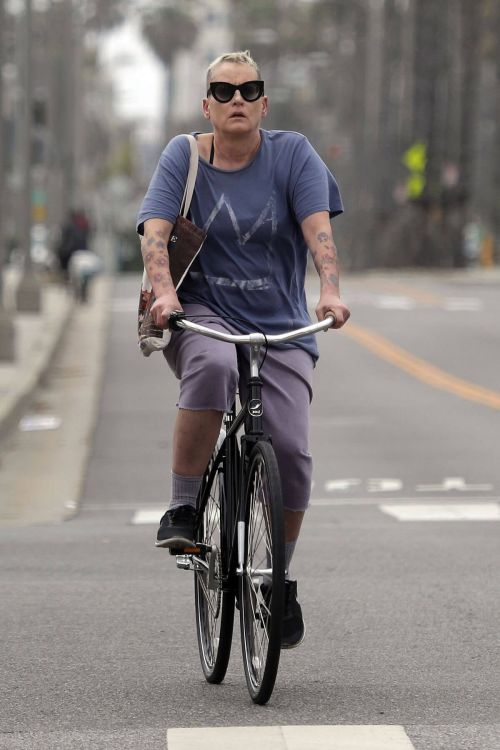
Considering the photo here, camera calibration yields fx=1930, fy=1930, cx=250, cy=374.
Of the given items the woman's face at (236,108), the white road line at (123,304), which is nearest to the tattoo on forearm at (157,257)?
the woman's face at (236,108)

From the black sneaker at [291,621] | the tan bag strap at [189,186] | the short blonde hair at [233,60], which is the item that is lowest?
the black sneaker at [291,621]

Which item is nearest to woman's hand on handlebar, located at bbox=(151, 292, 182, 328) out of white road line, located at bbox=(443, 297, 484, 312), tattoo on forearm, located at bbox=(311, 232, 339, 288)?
tattoo on forearm, located at bbox=(311, 232, 339, 288)

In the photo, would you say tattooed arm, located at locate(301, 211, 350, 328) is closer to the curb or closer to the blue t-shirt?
the blue t-shirt

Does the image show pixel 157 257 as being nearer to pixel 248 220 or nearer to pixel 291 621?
pixel 248 220

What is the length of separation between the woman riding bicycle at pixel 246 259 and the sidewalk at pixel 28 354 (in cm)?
879

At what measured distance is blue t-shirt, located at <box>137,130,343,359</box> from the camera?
6074 millimetres

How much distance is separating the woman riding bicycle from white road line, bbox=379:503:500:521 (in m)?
4.42

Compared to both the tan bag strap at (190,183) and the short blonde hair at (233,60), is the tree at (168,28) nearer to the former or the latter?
the short blonde hair at (233,60)

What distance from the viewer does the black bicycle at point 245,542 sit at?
5.51 m

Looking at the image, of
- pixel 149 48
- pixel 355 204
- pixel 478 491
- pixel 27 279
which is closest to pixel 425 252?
pixel 355 204

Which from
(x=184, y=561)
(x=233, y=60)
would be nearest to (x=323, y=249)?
(x=233, y=60)

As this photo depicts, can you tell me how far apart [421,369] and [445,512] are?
39.1ft

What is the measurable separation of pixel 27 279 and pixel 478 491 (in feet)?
68.5

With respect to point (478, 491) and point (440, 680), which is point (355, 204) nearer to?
point (478, 491)
